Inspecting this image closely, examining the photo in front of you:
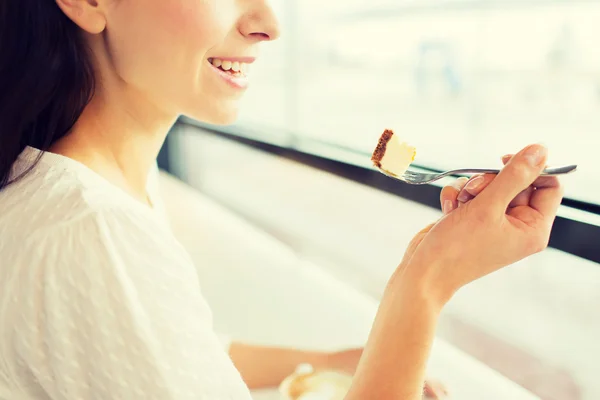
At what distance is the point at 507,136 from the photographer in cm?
400

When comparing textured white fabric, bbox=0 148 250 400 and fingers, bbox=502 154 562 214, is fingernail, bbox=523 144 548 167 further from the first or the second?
textured white fabric, bbox=0 148 250 400

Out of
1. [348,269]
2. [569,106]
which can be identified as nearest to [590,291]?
[348,269]

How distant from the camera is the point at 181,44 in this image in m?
0.60

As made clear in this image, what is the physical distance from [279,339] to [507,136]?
136 inches

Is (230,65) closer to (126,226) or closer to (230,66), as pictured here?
(230,66)

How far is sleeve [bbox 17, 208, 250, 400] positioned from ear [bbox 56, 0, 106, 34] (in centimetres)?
24

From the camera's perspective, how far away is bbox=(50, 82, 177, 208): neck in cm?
62

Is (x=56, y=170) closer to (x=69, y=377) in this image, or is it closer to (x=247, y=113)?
(x=69, y=377)

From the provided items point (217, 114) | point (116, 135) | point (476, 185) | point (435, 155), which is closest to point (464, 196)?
point (476, 185)

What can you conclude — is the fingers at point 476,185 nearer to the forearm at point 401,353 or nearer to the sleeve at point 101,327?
the forearm at point 401,353

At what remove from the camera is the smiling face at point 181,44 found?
23.0 inches

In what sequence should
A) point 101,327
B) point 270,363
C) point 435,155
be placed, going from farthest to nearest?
point 435,155, point 270,363, point 101,327

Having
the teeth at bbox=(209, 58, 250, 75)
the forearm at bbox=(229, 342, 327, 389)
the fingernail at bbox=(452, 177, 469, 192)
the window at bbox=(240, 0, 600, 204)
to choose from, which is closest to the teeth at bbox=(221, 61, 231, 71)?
the teeth at bbox=(209, 58, 250, 75)

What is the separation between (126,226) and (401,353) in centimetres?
30
